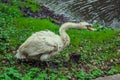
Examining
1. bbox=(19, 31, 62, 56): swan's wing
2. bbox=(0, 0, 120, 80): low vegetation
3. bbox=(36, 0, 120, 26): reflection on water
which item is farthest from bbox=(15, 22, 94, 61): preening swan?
bbox=(36, 0, 120, 26): reflection on water

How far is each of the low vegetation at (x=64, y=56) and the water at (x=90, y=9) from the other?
5.33 meters

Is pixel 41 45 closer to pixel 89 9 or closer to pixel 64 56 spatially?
pixel 64 56

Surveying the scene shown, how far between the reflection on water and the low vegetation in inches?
218

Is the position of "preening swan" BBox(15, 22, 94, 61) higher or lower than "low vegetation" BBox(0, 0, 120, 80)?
higher

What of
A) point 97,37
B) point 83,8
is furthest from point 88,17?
point 97,37

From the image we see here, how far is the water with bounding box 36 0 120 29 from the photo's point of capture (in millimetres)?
24797

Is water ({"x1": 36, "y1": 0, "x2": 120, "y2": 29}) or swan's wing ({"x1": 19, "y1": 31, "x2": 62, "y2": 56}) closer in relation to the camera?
swan's wing ({"x1": 19, "y1": 31, "x2": 62, "y2": 56})

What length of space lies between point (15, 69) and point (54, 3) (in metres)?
16.1

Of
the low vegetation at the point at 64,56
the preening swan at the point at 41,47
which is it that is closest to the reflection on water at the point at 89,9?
the low vegetation at the point at 64,56

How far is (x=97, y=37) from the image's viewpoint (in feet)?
60.2

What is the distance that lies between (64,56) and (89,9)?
12.2 metres

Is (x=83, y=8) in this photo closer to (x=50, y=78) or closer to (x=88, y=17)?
(x=88, y=17)

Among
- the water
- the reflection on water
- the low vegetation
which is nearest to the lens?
the low vegetation

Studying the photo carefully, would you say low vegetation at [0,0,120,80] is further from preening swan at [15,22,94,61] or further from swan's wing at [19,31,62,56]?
swan's wing at [19,31,62,56]
